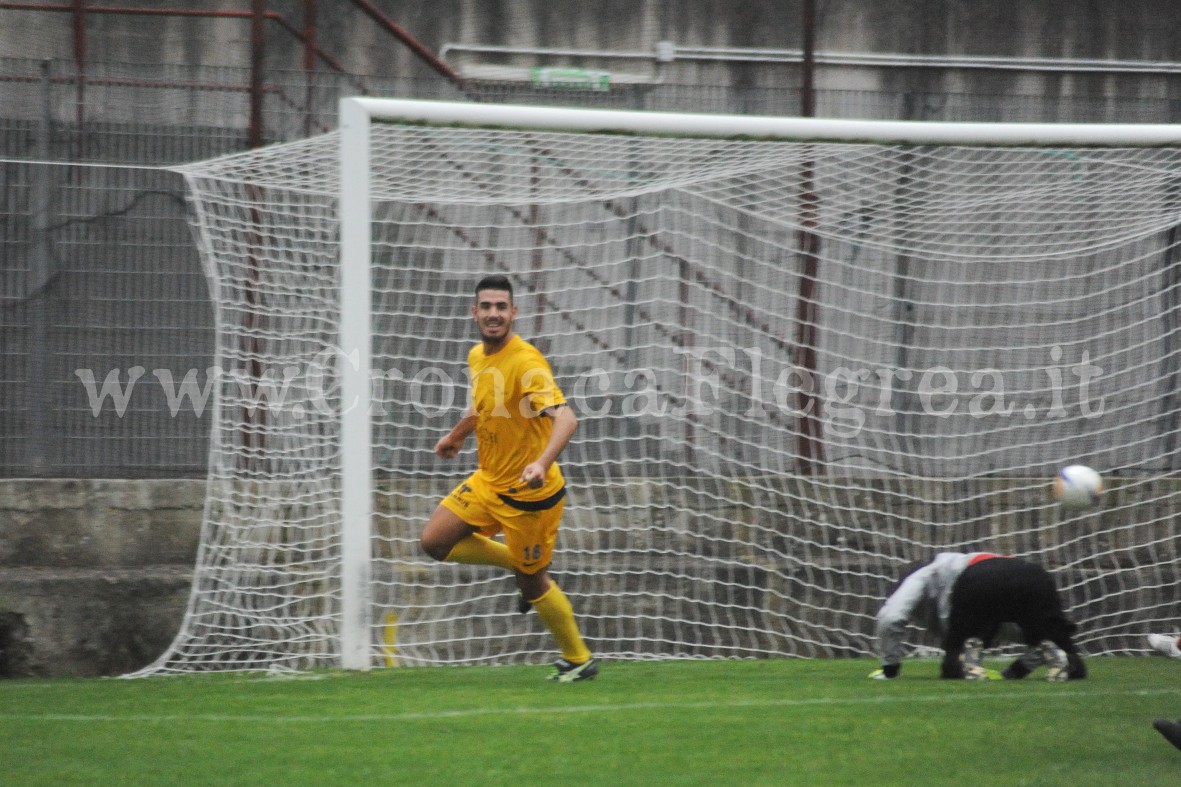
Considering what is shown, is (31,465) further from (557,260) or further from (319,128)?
(557,260)

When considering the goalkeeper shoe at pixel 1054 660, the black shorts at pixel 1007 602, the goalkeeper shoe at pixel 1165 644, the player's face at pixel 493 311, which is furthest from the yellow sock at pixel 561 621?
the goalkeeper shoe at pixel 1165 644

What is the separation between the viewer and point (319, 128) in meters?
6.91

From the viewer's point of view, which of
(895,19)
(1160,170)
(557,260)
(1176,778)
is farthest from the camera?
(895,19)

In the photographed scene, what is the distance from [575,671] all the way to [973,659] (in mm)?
1811

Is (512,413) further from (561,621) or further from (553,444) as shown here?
(561,621)

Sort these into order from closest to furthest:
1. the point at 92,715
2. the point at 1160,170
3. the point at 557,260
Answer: the point at 92,715, the point at 1160,170, the point at 557,260

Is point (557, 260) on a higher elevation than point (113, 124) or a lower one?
lower

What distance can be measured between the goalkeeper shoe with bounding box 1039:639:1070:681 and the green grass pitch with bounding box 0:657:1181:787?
0.41ft

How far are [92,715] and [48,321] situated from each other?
9.58 ft

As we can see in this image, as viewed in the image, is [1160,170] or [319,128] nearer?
[1160,170]

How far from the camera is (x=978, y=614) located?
204 inches

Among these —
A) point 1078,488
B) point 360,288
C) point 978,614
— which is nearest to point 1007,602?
point 978,614

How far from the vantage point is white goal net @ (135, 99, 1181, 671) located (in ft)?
20.9

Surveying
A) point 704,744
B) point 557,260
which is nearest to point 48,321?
point 557,260
